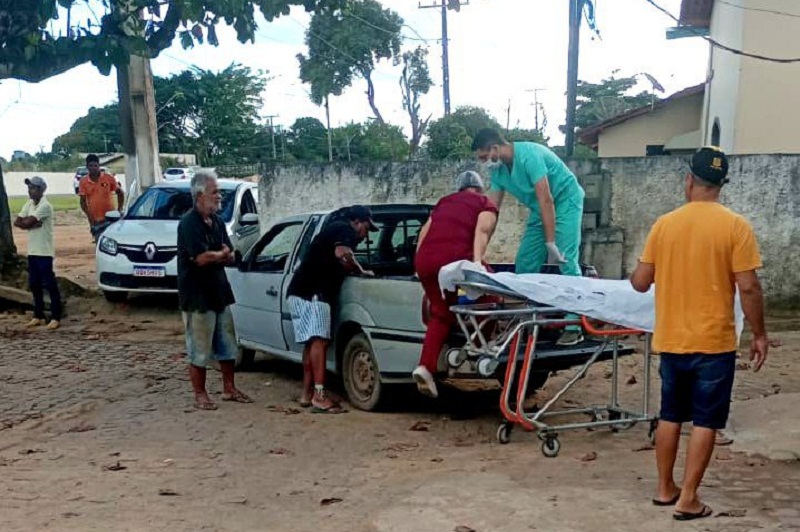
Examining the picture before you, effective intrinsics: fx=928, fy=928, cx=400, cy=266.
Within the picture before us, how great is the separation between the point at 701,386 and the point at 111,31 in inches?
352

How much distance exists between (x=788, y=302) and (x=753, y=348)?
740 centimetres

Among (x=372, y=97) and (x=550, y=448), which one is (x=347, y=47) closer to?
(x=372, y=97)

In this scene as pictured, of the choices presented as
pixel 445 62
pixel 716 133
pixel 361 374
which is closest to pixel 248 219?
pixel 361 374

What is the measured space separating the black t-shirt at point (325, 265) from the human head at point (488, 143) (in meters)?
1.18

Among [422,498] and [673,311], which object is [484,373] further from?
[673,311]

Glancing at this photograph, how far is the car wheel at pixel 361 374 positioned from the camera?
7.12m

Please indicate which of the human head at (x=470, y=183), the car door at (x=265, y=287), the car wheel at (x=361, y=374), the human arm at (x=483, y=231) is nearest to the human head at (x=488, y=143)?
the human head at (x=470, y=183)

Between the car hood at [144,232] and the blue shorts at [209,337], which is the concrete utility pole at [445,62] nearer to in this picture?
the car hood at [144,232]

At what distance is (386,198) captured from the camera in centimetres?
1302

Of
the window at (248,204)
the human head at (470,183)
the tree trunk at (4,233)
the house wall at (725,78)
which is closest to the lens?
the human head at (470,183)

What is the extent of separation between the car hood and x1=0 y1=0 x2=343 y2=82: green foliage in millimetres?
2160

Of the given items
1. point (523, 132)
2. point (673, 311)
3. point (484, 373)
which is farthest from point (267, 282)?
point (523, 132)

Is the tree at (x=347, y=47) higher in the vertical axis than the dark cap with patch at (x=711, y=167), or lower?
higher

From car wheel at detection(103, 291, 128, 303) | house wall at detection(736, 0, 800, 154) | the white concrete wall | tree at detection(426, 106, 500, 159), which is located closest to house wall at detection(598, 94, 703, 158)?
house wall at detection(736, 0, 800, 154)
